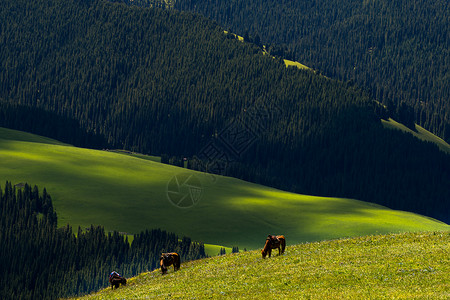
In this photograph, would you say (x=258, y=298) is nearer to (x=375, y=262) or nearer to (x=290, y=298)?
(x=290, y=298)

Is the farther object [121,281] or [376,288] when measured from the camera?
[121,281]

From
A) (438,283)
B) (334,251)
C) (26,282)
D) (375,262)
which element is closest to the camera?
(438,283)

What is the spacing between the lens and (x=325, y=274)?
4206cm

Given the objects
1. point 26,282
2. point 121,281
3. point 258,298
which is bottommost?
point 26,282

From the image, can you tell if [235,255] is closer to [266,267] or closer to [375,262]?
[266,267]

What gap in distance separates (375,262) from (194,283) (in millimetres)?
12039

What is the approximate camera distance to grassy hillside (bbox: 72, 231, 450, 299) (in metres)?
37.0

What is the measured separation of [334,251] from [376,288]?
15.1m

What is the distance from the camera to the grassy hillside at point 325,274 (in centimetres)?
3700

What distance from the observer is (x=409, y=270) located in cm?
4062

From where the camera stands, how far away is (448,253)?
4462 centimetres

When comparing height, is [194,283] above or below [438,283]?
below

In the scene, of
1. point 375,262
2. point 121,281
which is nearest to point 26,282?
point 121,281

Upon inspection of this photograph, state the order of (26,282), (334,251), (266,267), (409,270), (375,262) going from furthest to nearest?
(26,282), (334,251), (266,267), (375,262), (409,270)
